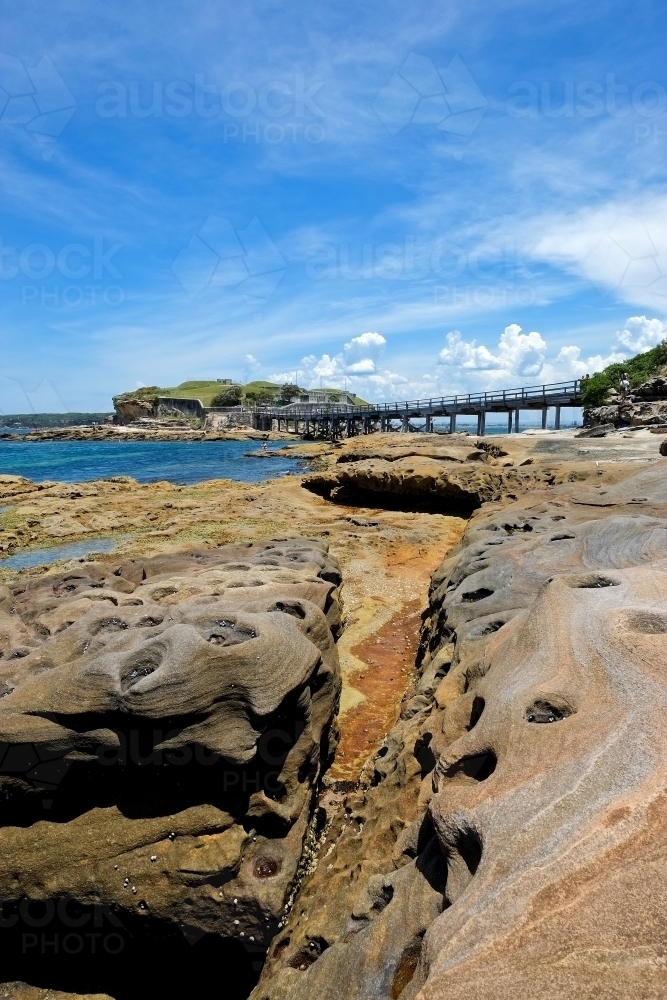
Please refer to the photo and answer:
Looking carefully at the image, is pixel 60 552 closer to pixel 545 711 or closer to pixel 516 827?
pixel 545 711

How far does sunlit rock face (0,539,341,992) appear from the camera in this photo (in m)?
4.00

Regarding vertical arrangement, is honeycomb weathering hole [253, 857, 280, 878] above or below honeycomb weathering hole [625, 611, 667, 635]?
below

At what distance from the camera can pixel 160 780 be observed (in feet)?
14.1

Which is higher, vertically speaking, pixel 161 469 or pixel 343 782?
pixel 343 782

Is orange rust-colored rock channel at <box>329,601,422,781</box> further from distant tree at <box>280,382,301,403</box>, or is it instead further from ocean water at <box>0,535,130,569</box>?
distant tree at <box>280,382,301,403</box>

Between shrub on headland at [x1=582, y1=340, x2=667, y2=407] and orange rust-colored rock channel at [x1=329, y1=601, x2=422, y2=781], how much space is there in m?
34.5

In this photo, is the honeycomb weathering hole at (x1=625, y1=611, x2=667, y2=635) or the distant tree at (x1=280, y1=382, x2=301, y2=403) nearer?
the honeycomb weathering hole at (x1=625, y1=611, x2=667, y2=635)

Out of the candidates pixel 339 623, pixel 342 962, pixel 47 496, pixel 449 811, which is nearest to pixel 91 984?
pixel 342 962

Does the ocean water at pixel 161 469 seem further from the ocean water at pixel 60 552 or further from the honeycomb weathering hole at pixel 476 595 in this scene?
the honeycomb weathering hole at pixel 476 595

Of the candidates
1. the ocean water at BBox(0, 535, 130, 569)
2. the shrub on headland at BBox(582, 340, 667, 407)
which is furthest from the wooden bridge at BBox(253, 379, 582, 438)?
the ocean water at BBox(0, 535, 130, 569)

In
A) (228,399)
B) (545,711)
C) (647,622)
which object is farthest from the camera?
(228,399)

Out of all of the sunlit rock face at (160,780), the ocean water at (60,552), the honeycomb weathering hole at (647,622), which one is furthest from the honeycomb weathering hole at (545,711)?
the ocean water at (60,552)

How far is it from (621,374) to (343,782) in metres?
41.5

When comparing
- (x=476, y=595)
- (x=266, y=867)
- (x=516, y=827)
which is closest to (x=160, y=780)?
(x=266, y=867)
